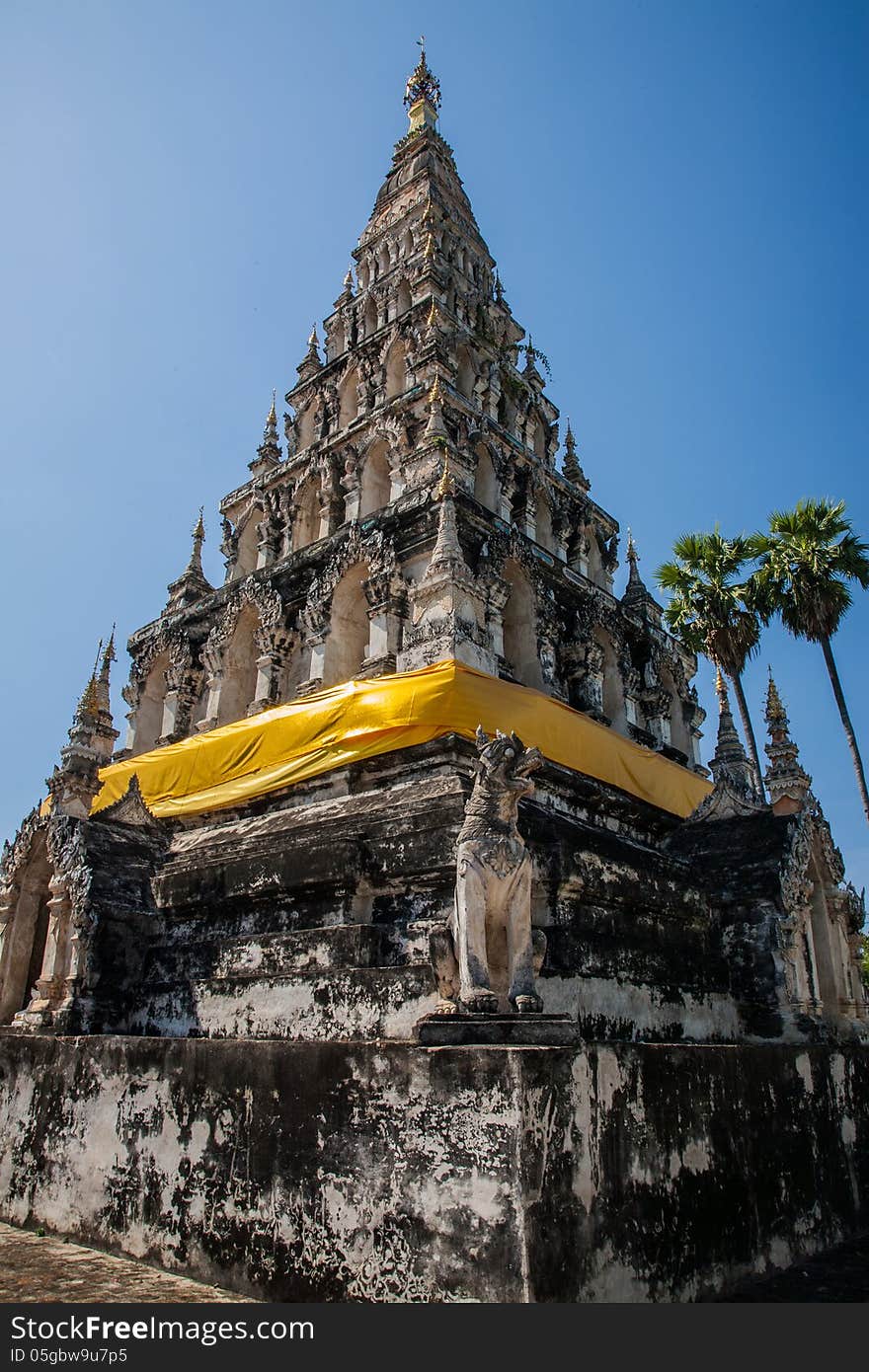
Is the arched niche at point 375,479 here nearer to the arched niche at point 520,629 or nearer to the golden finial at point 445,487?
the arched niche at point 520,629

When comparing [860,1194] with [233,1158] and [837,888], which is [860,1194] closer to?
[837,888]

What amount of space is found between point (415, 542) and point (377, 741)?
5652mm

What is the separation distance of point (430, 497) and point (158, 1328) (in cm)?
1213

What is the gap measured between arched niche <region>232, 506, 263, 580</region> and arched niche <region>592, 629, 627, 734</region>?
362 inches

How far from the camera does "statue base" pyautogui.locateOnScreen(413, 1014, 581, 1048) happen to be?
5270 mm

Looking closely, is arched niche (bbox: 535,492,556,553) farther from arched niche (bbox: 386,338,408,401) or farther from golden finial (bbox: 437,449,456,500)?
golden finial (bbox: 437,449,456,500)

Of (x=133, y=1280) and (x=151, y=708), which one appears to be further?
(x=151, y=708)

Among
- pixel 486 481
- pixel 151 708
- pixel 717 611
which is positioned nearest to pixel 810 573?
pixel 717 611

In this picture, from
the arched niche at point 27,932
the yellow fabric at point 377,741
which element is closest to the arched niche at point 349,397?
the yellow fabric at point 377,741

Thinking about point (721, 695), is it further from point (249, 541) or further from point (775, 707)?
point (249, 541)

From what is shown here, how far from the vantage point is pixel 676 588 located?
1129 inches

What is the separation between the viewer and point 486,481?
771 inches

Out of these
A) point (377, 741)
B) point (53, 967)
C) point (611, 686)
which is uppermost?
point (611, 686)

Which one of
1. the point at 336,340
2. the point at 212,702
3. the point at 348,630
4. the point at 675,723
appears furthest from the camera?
the point at 336,340
